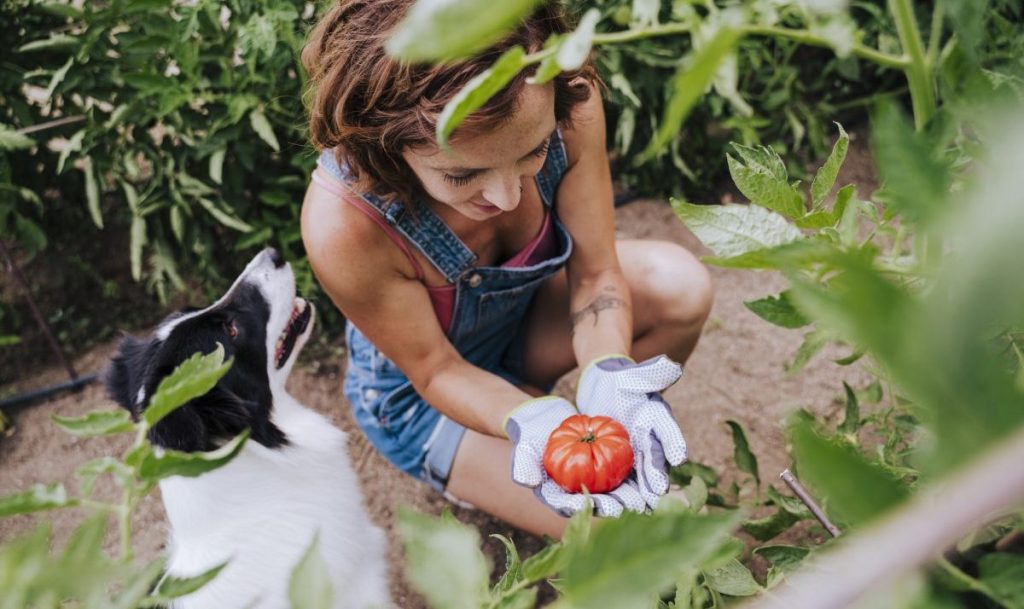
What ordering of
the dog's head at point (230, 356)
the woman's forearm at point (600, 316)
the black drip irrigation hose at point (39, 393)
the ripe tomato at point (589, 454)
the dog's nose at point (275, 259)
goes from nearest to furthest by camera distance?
the ripe tomato at point (589, 454) → the dog's head at point (230, 356) → the woman's forearm at point (600, 316) → the dog's nose at point (275, 259) → the black drip irrigation hose at point (39, 393)

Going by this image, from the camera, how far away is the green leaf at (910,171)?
338mm

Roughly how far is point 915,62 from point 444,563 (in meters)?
0.52

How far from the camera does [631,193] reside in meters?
3.05

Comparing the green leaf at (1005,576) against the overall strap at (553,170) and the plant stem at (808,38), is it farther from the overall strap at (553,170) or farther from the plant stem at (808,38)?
the overall strap at (553,170)

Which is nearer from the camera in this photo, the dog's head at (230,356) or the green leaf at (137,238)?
the dog's head at (230,356)

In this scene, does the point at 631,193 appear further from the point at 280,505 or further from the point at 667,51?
the point at 280,505

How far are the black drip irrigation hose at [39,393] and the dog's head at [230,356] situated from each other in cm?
111

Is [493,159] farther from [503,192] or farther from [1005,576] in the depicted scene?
[1005,576]

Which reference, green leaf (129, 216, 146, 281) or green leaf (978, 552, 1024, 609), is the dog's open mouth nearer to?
green leaf (129, 216, 146, 281)

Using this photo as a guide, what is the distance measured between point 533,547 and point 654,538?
177cm

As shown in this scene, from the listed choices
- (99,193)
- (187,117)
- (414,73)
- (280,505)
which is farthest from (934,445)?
(99,193)

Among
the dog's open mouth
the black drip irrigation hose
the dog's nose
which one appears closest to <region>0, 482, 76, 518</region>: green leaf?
the dog's open mouth

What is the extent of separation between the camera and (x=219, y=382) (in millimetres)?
1530

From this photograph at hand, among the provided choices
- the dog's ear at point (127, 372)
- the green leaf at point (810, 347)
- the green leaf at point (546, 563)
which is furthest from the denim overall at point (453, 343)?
the green leaf at point (546, 563)
